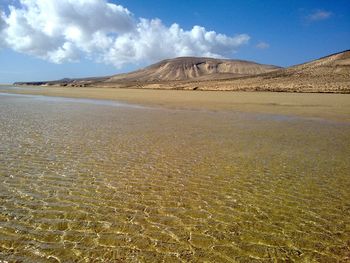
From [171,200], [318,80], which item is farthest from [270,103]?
[318,80]

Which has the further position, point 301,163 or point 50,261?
point 301,163

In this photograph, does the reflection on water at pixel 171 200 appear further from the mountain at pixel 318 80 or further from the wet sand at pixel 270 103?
the mountain at pixel 318 80

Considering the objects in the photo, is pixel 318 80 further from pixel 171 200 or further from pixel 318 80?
pixel 171 200

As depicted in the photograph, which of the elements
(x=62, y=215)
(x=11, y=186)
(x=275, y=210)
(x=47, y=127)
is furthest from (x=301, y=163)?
(x=47, y=127)

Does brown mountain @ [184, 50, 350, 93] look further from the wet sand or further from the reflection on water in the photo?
the reflection on water

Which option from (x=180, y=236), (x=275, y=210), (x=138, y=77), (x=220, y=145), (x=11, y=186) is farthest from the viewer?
(x=138, y=77)

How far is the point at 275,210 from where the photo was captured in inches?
253

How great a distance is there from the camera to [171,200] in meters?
6.81

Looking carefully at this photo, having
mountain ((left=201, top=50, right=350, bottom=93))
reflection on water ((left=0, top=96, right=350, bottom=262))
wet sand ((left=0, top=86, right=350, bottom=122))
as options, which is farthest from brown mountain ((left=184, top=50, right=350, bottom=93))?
reflection on water ((left=0, top=96, right=350, bottom=262))

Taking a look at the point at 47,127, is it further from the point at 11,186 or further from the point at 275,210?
the point at 275,210

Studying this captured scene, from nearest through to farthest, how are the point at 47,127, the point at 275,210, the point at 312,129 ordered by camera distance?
the point at 275,210 < the point at 47,127 < the point at 312,129

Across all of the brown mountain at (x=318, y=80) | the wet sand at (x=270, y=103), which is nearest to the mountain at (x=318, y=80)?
the brown mountain at (x=318, y=80)

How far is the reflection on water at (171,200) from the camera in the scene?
4844 mm

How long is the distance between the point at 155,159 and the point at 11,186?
4.27m
